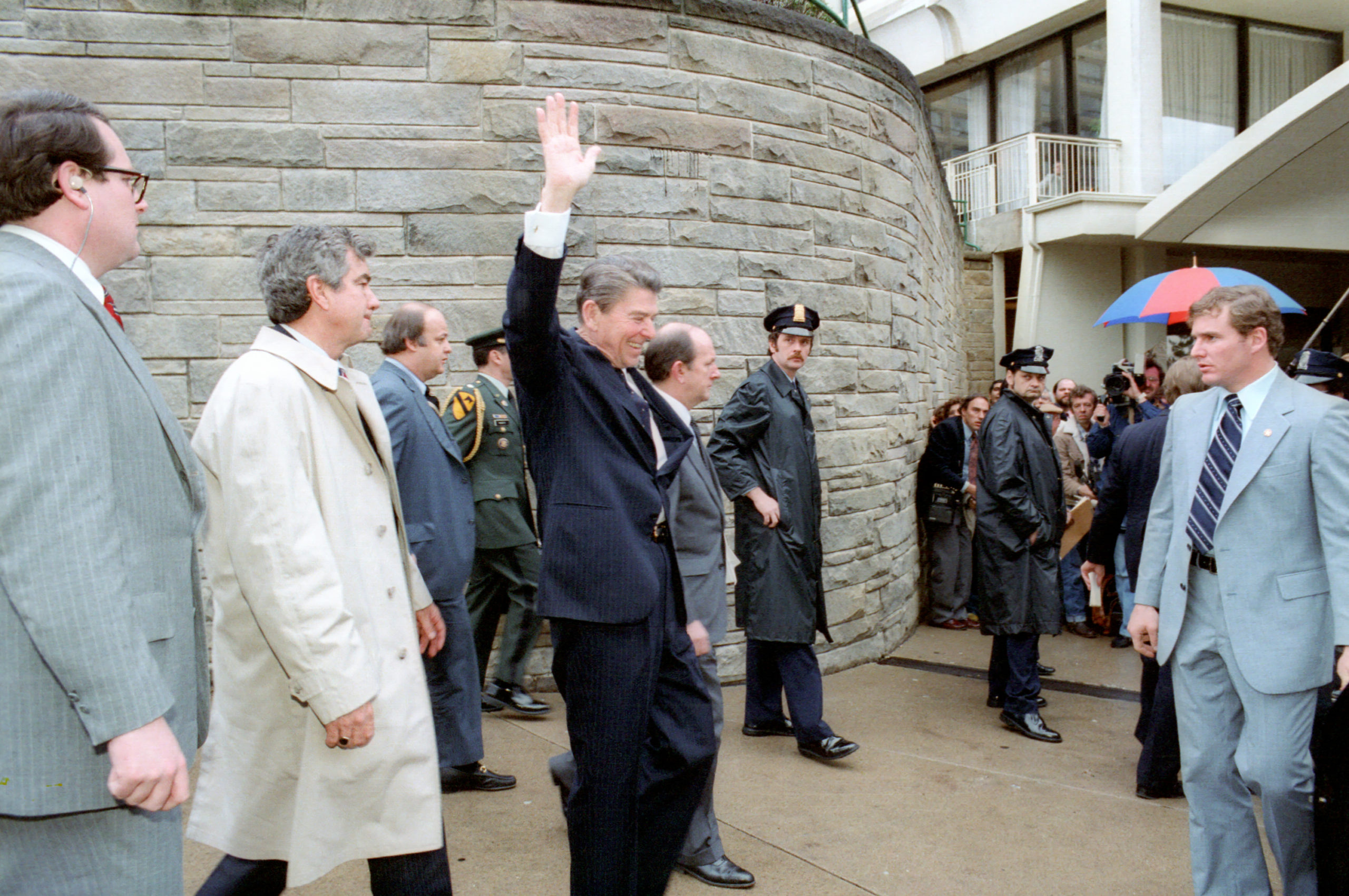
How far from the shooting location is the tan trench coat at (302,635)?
212 cm

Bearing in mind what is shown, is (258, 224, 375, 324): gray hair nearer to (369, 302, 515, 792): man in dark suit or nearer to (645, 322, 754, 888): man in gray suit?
(645, 322, 754, 888): man in gray suit

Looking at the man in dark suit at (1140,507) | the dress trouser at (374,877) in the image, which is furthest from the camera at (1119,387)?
the dress trouser at (374,877)

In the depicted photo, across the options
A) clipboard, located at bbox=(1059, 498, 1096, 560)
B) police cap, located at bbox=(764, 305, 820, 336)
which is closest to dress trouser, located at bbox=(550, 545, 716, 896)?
police cap, located at bbox=(764, 305, 820, 336)

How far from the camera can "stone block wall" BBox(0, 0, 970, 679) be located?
15.9ft

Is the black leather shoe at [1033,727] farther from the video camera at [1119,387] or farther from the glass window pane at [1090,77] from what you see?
the glass window pane at [1090,77]

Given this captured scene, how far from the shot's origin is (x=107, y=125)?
1.76m

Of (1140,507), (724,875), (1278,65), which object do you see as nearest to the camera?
(724,875)

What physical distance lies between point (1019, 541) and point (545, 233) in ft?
12.4

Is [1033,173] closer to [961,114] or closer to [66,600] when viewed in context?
[961,114]

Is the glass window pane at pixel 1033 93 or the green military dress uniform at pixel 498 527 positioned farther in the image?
the glass window pane at pixel 1033 93

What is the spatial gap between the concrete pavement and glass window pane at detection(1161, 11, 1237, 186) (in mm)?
14017

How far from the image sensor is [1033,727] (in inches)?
199

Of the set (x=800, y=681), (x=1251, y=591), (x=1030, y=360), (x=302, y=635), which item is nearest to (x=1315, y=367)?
(x=1030, y=360)

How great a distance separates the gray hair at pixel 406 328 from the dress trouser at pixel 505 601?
48.2 inches
